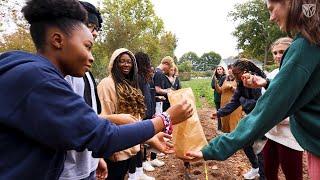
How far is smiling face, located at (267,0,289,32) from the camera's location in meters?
1.70

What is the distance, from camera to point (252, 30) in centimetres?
5072

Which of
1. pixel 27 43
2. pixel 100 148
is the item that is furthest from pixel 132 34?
pixel 100 148

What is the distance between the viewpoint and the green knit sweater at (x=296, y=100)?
63.4 inches

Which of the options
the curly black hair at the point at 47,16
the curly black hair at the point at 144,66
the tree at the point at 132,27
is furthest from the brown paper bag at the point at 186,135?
the tree at the point at 132,27

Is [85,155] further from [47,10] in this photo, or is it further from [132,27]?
[132,27]

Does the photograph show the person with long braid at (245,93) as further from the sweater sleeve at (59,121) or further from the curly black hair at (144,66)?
the sweater sleeve at (59,121)

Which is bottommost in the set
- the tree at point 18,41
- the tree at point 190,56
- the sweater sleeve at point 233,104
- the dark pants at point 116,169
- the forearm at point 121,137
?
the tree at point 190,56

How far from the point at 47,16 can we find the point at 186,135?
1979 millimetres

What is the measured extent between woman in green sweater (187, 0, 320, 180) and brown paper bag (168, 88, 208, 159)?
1.25m

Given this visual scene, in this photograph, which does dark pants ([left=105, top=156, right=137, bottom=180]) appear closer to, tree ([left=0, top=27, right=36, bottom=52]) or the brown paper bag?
the brown paper bag

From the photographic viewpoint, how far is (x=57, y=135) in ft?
4.24

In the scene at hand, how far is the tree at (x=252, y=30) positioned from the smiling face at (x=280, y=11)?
4809cm

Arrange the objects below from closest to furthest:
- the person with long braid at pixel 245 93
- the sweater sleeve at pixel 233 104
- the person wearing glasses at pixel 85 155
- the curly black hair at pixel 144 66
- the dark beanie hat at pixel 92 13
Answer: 1. the person wearing glasses at pixel 85 155
2. the dark beanie hat at pixel 92 13
3. the person with long braid at pixel 245 93
4. the sweater sleeve at pixel 233 104
5. the curly black hair at pixel 144 66

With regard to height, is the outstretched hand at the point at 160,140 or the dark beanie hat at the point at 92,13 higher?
the dark beanie hat at the point at 92,13
